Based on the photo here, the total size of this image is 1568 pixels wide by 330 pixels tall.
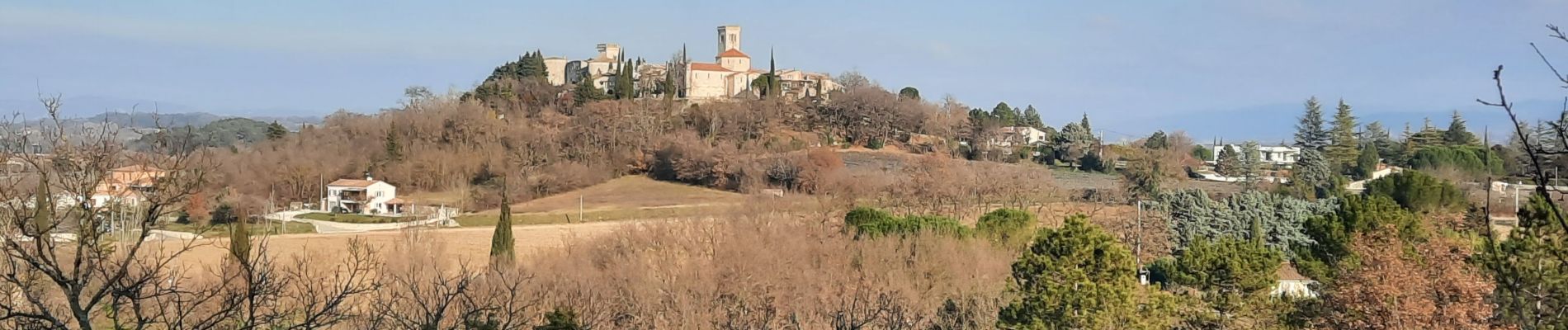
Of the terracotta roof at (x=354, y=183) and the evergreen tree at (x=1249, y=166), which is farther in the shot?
the evergreen tree at (x=1249, y=166)

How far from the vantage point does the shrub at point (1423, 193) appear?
1116 inches

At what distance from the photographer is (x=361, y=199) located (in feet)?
145

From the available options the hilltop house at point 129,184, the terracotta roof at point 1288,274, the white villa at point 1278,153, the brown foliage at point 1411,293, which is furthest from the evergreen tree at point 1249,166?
the hilltop house at point 129,184

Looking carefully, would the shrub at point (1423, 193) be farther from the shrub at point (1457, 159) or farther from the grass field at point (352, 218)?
the grass field at point (352, 218)

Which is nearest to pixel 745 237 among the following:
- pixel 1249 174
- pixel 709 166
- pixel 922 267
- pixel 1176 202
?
pixel 922 267

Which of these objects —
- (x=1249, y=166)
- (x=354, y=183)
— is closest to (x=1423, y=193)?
(x=1249, y=166)

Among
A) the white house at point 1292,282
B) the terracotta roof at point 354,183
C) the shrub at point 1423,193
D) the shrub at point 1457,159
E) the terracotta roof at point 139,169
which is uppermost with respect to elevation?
the shrub at point 1457,159

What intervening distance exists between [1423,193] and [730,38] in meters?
49.4

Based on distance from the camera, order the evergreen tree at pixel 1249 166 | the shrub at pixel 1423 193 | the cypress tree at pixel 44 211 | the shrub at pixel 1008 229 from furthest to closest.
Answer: the evergreen tree at pixel 1249 166, the shrub at pixel 1423 193, the shrub at pixel 1008 229, the cypress tree at pixel 44 211

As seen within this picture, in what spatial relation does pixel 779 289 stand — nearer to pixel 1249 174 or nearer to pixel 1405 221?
pixel 1405 221

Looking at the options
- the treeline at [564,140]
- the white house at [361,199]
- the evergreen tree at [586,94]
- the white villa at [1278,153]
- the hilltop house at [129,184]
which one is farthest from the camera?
the white villa at [1278,153]

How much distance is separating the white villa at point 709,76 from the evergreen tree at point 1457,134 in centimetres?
2970

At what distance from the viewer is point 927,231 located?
73.3ft

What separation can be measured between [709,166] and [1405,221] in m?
31.3
